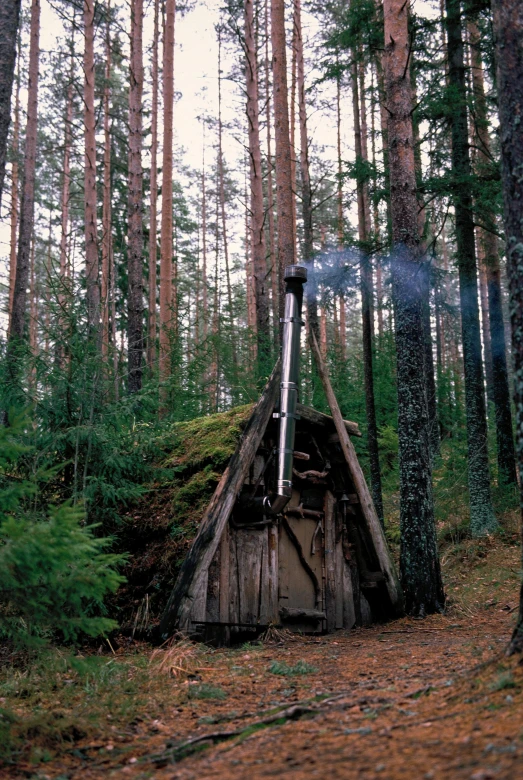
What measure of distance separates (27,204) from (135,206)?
11.9 feet

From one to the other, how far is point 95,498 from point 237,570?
2.12 meters

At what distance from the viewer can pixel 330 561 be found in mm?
10883

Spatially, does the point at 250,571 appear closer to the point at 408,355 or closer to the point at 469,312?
the point at 408,355

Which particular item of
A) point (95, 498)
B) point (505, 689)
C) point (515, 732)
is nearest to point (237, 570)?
point (95, 498)

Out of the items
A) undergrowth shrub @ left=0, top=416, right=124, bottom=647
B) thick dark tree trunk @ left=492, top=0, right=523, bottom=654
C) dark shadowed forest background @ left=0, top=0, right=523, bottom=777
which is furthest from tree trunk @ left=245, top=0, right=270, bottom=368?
undergrowth shrub @ left=0, top=416, right=124, bottom=647

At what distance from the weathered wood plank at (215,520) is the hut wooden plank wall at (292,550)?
0.01m

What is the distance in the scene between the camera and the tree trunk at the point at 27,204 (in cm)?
1738

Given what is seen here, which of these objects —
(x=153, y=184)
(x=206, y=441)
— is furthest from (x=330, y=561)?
(x=153, y=184)

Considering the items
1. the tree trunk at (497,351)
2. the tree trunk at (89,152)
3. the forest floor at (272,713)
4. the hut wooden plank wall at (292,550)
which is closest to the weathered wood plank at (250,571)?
the hut wooden plank wall at (292,550)

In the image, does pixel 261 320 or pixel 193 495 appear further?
pixel 261 320

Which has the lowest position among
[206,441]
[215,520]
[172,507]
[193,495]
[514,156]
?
[215,520]

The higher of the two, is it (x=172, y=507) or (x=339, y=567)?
(x=172, y=507)

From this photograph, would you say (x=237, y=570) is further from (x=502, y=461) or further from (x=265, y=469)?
(x=502, y=461)

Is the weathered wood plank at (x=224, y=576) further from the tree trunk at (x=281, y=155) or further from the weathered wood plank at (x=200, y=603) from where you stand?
the tree trunk at (x=281, y=155)
